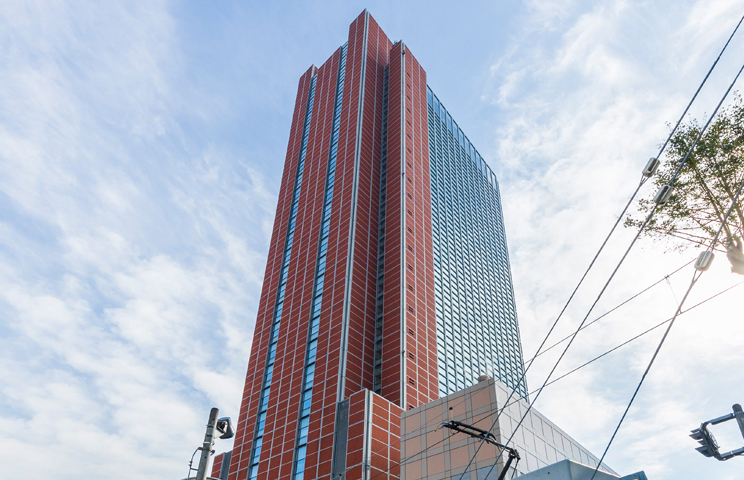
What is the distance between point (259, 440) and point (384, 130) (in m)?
55.2

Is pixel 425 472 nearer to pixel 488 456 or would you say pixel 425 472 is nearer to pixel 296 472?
pixel 488 456

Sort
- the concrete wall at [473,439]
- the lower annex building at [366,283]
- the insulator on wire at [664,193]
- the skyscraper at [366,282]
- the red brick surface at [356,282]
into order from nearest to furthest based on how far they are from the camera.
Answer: the insulator on wire at [664,193] < the concrete wall at [473,439] < the red brick surface at [356,282] < the lower annex building at [366,283] < the skyscraper at [366,282]

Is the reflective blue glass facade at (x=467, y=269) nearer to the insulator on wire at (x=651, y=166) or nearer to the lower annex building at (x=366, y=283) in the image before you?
the lower annex building at (x=366, y=283)

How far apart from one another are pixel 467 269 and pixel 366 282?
3223 centimetres

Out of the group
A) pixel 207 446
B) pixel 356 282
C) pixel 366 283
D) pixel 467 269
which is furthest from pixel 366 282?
pixel 207 446

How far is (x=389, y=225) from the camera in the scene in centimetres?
8231

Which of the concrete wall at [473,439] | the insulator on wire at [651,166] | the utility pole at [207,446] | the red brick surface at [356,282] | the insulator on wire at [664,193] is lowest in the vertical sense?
the utility pole at [207,446]

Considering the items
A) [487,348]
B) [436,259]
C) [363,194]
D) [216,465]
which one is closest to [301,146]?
[363,194]

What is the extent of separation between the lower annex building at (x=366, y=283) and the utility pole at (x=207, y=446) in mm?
36121

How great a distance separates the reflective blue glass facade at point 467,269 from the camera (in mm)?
84312

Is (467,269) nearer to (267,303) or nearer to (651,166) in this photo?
(267,303)

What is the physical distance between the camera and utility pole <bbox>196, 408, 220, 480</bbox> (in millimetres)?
15648

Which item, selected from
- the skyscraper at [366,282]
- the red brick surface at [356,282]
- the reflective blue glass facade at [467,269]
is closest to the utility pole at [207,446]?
the skyscraper at [366,282]

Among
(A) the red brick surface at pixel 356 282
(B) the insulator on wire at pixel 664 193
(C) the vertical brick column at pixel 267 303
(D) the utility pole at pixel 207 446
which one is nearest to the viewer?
(B) the insulator on wire at pixel 664 193
